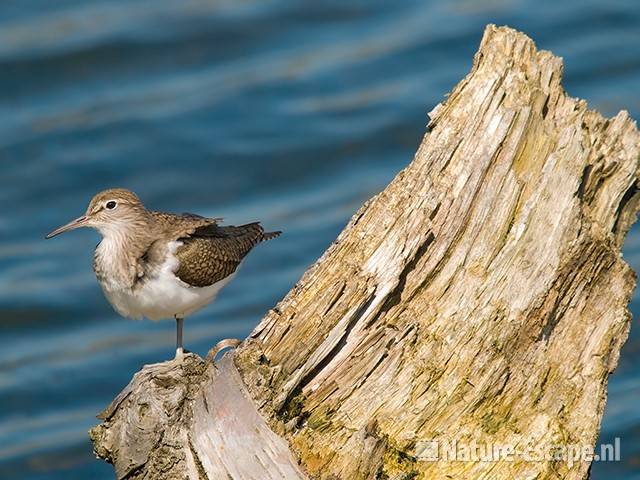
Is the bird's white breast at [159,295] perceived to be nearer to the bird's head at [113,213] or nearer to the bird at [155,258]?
the bird at [155,258]

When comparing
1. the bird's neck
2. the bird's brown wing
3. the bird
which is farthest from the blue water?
the bird's neck

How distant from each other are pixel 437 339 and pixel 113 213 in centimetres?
428

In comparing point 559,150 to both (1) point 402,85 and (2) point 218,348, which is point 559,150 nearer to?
(2) point 218,348

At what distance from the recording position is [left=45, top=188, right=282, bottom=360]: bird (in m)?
11.0

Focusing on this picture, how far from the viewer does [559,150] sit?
905 centimetres

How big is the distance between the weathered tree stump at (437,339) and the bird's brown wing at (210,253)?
2.17 meters

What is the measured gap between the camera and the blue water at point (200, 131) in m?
18.0

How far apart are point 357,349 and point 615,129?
3.01m

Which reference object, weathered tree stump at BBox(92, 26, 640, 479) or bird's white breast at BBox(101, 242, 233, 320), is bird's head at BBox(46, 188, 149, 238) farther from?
weathered tree stump at BBox(92, 26, 640, 479)

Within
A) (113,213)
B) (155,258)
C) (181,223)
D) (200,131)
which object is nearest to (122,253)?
(155,258)

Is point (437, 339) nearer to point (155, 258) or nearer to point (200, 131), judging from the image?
point (155, 258)

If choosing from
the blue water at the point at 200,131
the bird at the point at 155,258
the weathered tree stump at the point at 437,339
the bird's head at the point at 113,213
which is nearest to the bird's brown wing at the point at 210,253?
the bird at the point at 155,258

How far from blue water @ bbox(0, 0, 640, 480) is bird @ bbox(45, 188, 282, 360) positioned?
5.87m

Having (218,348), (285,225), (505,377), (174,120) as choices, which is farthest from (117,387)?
(505,377)
